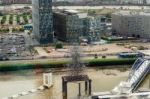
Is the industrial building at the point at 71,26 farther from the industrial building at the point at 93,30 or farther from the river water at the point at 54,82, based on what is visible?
the river water at the point at 54,82

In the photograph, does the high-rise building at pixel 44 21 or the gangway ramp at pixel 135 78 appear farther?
the high-rise building at pixel 44 21

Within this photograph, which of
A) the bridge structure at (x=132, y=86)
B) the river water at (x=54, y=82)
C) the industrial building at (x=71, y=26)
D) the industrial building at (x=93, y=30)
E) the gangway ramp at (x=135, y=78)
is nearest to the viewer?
the bridge structure at (x=132, y=86)

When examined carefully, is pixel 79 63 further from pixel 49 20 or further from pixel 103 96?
pixel 49 20

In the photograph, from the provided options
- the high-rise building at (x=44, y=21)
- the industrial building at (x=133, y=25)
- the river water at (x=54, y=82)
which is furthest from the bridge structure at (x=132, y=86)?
the industrial building at (x=133, y=25)

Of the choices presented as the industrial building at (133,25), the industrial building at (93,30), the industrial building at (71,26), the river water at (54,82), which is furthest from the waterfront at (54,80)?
the industrial building at (133,25)

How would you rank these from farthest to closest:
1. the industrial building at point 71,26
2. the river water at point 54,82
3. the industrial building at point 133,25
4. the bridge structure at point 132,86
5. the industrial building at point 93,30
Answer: the industrial building at point 133,25 < the industrial building at point 93,30 < the industrial building at point 71,26 < the river water at point 54,82 < the bridge structure at point 132,86

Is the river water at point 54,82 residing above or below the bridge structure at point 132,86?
below

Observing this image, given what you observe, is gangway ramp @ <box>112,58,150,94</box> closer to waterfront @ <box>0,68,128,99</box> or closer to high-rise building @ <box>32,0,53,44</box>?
waterfront @ <box>0,68,128,99</box>

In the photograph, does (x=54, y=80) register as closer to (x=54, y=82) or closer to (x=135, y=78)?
(x=54, y=82)
